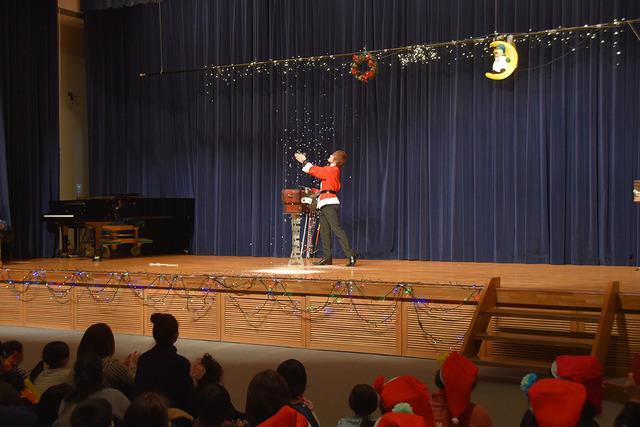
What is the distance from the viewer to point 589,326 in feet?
21.1

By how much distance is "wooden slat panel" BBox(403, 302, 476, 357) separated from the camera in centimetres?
691

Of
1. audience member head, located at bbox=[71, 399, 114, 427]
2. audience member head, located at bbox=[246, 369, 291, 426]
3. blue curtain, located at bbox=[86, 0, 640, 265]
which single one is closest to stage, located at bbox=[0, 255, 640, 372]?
blue curtain, located at bbox=[86, 0, 640, 265]

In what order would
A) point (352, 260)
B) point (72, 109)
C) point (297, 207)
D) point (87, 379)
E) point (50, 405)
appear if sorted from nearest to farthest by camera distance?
1. point (87, 379)
2. point (50, 405)
3. point (352, 260)
4. point (297, 207)
5. point (72, 109)

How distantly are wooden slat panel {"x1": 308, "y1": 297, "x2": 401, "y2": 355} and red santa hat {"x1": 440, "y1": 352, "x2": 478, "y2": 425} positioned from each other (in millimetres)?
3856

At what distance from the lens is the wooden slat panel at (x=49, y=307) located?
8844mm

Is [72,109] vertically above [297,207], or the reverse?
[72,109]

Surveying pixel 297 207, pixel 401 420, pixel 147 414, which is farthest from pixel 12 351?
pixel 297 207

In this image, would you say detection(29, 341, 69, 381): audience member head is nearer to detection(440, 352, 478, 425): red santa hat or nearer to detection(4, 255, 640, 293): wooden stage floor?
detection(440, 352, 478, 425): red santa hat

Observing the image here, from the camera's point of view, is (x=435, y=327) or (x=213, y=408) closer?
(x=213, y=408)

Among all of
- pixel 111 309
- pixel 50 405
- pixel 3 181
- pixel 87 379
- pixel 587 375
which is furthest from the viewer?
pixel 3 181

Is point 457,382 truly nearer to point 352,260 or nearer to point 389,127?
point 352,260

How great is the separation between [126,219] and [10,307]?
2573 millimetres

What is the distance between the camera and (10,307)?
30.1 feet

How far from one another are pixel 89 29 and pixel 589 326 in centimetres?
1006
